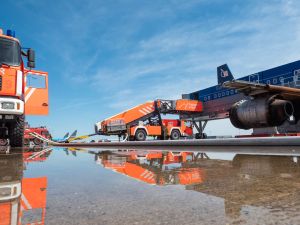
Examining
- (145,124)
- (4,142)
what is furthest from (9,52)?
(145,124)

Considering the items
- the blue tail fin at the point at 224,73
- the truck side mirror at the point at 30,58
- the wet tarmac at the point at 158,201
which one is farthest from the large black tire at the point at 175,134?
the wet tarmac at the point at 158,201

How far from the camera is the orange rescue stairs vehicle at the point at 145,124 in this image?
1577cm

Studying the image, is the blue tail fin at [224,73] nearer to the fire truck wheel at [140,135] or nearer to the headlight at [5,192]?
the fire truck wheel at [140,135]

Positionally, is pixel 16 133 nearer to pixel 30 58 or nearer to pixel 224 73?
pixel 30 58

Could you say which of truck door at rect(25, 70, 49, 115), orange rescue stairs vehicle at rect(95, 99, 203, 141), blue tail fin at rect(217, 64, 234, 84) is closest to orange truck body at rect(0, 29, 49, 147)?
truck door at rect(25, 70, 49, 115)

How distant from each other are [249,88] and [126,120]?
1065cm

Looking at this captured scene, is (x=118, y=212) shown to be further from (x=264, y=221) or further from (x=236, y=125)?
(x=236, y=125)

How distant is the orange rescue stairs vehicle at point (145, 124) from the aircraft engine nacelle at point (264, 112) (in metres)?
10.0

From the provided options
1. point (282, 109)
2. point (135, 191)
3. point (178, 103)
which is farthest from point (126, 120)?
point (135, 191)

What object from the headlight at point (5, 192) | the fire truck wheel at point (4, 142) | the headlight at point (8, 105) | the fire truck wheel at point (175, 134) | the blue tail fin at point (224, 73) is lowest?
the headlight at point (5, 192)

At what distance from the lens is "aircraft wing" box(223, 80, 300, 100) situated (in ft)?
19.6

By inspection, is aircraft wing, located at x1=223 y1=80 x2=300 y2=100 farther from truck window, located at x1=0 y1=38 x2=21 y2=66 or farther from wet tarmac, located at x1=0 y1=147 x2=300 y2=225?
wet tarmac, located at x1=0 y1=147 x2=300 y2=225

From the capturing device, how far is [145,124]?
56.7ft

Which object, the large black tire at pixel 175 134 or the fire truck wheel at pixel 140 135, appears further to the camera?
the large black tire at pixel 175 134
